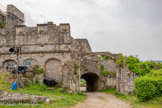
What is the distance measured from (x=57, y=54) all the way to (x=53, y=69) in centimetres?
243

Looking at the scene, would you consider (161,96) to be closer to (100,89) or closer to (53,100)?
(53,100)

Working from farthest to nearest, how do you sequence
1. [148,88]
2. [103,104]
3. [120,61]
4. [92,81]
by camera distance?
1. [92,81]
2. [120,61]
3. [103,104]
4. [148,88]

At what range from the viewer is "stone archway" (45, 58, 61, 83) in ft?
78.6

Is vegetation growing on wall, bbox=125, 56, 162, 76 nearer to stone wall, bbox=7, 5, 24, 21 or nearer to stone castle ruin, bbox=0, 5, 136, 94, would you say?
stone castle ruin, bbox=0, 5, 136, 94

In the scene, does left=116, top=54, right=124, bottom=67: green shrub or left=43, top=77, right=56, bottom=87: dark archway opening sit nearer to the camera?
left=116, top=54, right=124, bottom=67: green shrub

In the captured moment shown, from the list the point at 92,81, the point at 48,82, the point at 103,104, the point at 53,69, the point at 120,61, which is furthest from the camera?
the point at 92,81

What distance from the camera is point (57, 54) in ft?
81.1

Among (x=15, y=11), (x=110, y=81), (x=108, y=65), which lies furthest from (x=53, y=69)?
(x=15, y=11)

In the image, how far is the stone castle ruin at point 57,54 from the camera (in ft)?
61.4

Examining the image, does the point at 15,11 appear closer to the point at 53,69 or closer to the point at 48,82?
the point at 53,69

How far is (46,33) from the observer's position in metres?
28.6

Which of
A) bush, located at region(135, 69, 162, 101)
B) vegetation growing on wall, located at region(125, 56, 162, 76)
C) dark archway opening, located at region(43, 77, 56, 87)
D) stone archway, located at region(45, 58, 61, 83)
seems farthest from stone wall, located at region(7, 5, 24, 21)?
bush, located at region(135, 69, 162, 101)

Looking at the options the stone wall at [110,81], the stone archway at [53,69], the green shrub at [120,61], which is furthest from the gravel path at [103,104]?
the stone wall at [110,81]

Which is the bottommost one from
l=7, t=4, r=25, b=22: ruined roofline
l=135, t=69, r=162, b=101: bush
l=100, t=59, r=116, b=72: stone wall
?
l=135, t=69, r=162, b=101: bush
